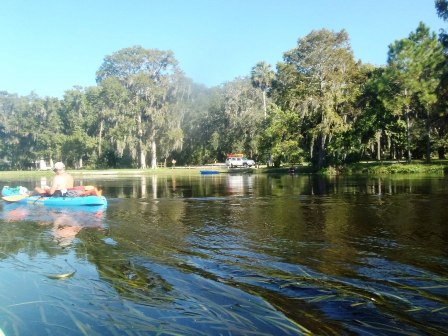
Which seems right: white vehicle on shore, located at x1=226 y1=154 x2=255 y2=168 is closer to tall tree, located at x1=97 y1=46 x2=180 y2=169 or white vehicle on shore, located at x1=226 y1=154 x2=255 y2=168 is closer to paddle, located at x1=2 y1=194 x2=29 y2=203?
tall tree, located at x1=97 y1=46 x2=180 y2=169

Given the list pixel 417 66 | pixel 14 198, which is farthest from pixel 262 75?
pixel 14 198

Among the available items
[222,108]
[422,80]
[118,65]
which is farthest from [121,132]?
[422,80]

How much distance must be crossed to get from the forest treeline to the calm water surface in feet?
79.0

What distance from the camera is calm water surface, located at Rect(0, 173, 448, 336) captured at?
18.6 feet

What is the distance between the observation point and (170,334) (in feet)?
17.5

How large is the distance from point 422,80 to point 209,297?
42.1m

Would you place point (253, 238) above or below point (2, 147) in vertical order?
below

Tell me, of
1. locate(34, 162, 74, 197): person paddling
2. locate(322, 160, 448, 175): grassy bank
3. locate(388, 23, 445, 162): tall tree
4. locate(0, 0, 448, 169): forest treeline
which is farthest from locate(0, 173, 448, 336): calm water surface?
locate(388, 23, 445, 162): tall tree

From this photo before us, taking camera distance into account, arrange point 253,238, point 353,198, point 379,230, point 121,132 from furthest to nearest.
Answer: point 121,132 → point 353,198 → point 379,230 → point 253,238

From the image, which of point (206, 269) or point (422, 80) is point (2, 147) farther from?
point (206, 269)

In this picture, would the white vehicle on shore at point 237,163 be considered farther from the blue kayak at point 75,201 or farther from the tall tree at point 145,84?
the blue kayak at point 75,201

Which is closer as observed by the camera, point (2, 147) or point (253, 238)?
point (253, 238)

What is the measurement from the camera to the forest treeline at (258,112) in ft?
148

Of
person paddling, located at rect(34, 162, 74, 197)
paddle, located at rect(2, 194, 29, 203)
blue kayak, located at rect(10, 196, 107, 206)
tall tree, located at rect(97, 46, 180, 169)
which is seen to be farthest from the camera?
tall tree, located at rect(97, 46, 180, 169)
